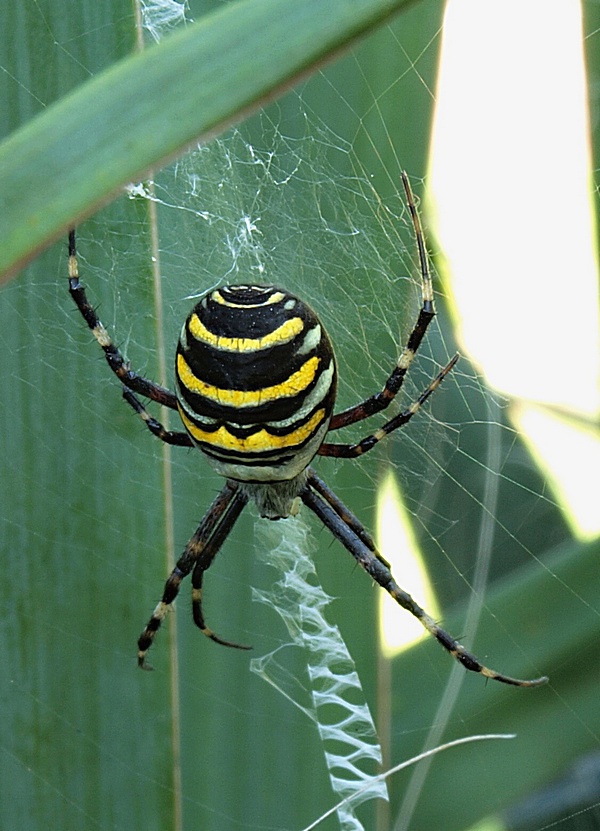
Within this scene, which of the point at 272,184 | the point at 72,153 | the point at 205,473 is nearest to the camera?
the point at 72,153

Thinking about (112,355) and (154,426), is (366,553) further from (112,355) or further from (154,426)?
(112,355)

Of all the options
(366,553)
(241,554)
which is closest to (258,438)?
(241,554)

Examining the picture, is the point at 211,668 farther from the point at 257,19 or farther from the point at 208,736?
the point at 257,19

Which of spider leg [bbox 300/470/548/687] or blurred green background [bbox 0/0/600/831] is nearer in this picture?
blurred green background [bbox 0/0/600/831]

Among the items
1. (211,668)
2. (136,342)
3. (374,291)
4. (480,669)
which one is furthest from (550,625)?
(136,342)

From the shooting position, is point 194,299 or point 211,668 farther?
point 194,299

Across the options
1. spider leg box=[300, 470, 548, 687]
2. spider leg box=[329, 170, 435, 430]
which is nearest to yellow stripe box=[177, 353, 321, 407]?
spider leg box=[329, 170, 435, 430]

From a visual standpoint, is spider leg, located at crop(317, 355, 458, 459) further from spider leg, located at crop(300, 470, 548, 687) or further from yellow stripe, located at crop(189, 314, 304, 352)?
yellow stripe, located at crop(189, 314, 304, 352)
